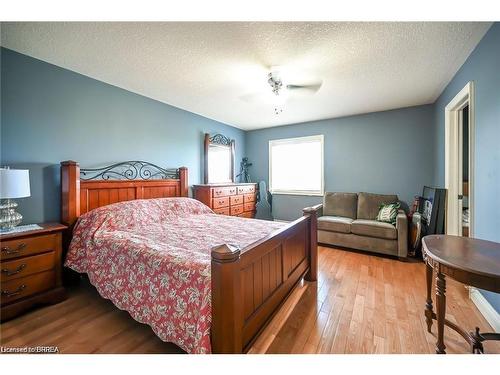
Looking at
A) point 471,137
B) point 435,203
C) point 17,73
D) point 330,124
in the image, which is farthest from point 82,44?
point 435,203

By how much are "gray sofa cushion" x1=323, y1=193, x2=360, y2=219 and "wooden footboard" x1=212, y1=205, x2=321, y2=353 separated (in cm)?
205

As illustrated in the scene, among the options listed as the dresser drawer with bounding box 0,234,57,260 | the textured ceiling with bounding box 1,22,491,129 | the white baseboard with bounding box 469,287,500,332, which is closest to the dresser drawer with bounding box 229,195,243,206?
the textured ceiling with bounding box 1,22,491,129

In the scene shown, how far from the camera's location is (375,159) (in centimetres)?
402

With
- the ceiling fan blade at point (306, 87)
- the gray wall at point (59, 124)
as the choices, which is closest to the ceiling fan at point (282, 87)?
the ceiling fan blade at point (306, 87)

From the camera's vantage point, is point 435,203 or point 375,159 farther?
point 375,159

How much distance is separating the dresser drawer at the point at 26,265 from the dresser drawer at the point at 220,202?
2.17m

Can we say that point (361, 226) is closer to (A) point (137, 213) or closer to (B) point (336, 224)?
(B) point (336, 224)

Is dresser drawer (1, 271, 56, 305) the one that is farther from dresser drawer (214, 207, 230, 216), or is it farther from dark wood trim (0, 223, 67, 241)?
dresser drawer (214, 207, 230, 216)

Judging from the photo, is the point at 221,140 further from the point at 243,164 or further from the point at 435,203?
the point at 435,203

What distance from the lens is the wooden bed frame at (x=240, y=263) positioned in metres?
1.14

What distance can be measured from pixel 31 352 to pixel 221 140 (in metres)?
3.89

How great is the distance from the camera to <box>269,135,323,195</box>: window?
4.63 metres

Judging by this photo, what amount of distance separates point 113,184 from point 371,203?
13.4 feet

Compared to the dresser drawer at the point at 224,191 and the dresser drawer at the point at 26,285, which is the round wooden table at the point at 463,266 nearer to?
the dresser drawer at the point at 224,191
